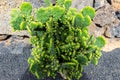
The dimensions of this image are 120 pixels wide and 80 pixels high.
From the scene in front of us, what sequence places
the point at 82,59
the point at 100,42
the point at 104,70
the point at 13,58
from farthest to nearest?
the point at 13,58
the point at 104,70
the point at 100,42
the point at 82,59

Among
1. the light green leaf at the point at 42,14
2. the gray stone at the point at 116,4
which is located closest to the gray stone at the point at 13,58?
the light green leaf at the point at 42,14

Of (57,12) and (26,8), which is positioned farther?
(26,8)

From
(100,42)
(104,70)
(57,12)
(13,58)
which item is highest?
(57,12)

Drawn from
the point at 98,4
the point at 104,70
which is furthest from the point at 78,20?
the point at 98,4

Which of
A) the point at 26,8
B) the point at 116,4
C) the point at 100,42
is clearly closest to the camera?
the point at 26,8

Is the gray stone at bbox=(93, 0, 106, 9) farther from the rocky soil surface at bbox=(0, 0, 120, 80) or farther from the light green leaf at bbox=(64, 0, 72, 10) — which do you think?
the light green leaf at bbox=(64, 0, 72, 10)

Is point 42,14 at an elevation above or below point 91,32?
above

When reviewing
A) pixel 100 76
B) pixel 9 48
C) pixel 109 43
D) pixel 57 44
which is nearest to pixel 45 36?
pixel 57 44

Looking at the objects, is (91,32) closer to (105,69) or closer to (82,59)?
(105,69)
